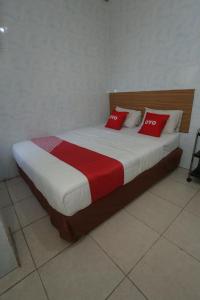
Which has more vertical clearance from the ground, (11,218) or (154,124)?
(154,124)

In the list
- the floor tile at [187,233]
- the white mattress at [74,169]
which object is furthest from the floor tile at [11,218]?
the floor tile at [187,233]

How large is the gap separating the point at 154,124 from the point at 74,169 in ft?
4.76

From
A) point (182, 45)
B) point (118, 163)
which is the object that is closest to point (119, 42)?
point (182, 45)

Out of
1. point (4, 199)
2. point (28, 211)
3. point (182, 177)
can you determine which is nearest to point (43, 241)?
point (28, 211)

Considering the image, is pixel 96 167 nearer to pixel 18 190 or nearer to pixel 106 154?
pixel 106 154

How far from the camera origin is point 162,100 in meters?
2.47

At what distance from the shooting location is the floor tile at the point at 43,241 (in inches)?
49.0

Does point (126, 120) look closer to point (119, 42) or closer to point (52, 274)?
point (119, 42)

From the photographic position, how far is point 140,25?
2484mm

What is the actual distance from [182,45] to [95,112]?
177 cm

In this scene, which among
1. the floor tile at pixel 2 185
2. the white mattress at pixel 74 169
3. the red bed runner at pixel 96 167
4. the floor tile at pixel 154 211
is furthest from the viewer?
the floor tile at pixel 2 185

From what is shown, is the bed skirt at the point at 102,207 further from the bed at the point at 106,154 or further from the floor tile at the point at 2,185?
the floor tile at the point at 2,185

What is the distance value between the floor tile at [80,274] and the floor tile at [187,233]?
0.58 m

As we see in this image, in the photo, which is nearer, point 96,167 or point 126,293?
point 126,293
